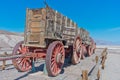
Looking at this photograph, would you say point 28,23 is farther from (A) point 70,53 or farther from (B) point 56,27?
(A) point 70,53

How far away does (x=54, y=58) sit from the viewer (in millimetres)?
8227

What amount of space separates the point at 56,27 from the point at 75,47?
2.72 meters

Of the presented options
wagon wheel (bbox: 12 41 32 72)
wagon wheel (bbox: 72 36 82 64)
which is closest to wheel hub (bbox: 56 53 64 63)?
wagon wheel (bbox: 12 41 32 72)

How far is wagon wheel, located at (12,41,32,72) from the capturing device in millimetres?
8672

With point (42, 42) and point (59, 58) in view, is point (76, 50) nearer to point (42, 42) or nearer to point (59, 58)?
point (59, 58)

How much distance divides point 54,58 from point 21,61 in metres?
1.90

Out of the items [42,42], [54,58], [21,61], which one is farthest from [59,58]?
[21,61]

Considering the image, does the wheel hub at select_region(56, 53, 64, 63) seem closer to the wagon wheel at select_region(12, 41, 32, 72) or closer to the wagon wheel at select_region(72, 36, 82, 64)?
the wagon wheel at select_region(12, 41, 32, 72)

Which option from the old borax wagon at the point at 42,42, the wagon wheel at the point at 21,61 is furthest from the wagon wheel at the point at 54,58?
the wagon wheel at the point at 21,61

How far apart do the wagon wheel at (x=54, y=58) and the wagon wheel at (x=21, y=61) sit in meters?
1.76

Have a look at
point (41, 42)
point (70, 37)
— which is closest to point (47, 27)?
point (41, 42)

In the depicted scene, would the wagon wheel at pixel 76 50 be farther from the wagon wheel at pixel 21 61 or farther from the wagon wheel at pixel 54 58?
the wagon wheel at pixel 21 61

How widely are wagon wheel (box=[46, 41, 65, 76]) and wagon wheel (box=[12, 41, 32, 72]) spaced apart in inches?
69.2

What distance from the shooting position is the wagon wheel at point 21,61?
28.5 feet
